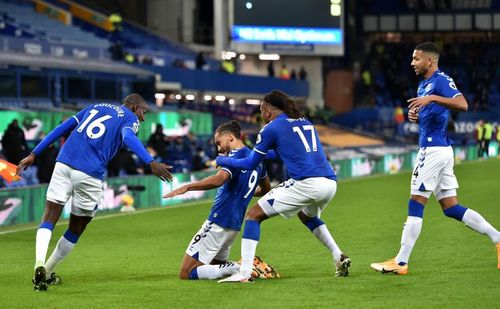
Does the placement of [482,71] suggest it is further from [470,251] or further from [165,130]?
[470,251]

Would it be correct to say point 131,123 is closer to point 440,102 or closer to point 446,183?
point 440,102

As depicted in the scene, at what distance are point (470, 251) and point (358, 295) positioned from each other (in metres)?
3.66

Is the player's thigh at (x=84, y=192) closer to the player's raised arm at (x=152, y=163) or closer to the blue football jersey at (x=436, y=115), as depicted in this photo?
the player's raised arm at (x=152, y=163)

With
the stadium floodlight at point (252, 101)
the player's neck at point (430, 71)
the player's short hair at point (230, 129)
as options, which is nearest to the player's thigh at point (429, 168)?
the player's neck at point (430, 71)

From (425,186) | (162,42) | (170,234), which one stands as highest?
(162,42)

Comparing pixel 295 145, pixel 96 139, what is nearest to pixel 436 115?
pixel 295 145

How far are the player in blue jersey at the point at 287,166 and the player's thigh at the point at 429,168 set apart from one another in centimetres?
95

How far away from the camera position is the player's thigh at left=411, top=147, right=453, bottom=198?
10.4 meters

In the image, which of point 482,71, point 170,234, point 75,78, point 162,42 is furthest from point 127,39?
point 170,234

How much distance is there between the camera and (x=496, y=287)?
9352mm

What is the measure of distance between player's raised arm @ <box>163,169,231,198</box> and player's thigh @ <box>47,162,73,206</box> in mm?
1065

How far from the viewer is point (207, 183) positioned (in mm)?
9750

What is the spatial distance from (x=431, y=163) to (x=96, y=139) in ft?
10.9

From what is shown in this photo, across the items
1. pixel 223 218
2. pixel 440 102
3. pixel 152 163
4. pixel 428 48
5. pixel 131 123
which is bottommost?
pixel 223 218
